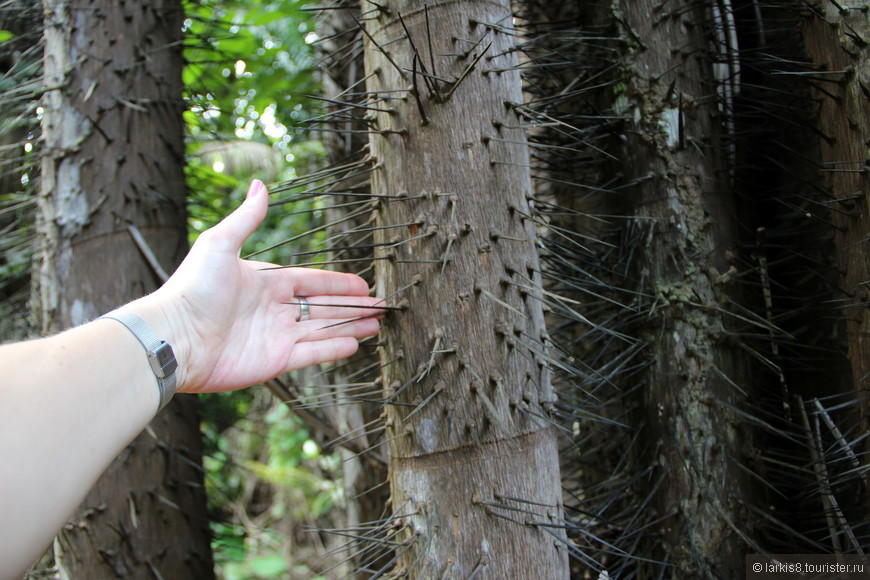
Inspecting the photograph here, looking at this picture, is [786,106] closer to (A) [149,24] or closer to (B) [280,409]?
(A) [149,24]

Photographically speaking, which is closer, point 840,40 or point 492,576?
point 492,576

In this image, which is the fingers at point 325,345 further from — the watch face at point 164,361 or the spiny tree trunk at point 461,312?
the watch face at point 164,361

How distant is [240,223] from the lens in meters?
1.63

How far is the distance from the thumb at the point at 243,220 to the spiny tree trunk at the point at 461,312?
31 cm

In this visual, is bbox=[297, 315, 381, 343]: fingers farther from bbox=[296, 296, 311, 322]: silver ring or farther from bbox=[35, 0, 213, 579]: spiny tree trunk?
bbox=[35, 0, 213, 579]: spiny tree trunk

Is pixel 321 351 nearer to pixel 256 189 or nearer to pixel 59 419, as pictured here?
pixel 256 189

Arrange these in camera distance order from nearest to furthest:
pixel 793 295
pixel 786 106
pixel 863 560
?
pixel 863 560
pixel 786 106
pixel 793 295

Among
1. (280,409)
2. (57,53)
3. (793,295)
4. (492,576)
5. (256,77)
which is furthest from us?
(280,409)

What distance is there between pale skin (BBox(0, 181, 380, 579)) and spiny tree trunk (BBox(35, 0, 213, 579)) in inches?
40.0

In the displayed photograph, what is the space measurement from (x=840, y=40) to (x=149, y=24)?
2515 mm

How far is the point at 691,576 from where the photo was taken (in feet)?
6.02

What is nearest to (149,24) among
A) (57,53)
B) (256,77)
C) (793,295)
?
(57,53)

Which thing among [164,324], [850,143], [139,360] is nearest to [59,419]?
[139,360]

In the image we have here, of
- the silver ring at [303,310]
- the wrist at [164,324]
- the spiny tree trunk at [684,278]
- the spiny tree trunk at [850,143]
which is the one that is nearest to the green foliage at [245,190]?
the silver ring at [303,310]
